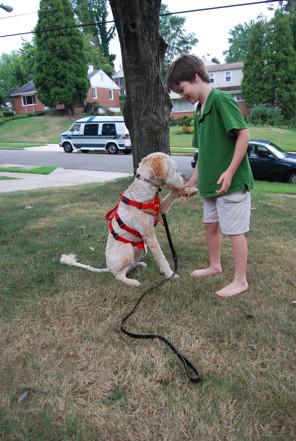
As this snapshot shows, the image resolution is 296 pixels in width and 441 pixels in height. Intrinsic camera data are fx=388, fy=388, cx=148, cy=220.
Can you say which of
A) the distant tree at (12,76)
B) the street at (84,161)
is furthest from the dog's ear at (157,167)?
the distant tree at (12,76)

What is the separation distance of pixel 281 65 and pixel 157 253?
37.9m

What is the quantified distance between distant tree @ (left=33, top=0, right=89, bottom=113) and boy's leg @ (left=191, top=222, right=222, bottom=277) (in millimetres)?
34769

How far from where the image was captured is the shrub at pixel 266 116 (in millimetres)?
34656

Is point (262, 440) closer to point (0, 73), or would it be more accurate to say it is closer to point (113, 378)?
point (113, 378)

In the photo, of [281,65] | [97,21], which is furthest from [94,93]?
[281,65]

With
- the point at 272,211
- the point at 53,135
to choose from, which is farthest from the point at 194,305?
the point at 53,135

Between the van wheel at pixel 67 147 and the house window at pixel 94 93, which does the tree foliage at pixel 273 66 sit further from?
the van wheel at pixel 67 147

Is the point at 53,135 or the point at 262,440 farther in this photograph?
the point at 53,135

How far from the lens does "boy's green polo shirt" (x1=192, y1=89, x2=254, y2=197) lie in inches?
105

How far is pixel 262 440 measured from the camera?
1.70m

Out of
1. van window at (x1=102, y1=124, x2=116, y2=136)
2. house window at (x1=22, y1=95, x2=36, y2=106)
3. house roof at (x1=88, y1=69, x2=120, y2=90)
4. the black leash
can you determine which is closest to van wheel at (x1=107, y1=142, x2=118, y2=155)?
van window at (x1=102, y1=124, x2=116, y2=136)

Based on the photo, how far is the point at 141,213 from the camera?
3.10 meters

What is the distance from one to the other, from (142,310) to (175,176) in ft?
3.40

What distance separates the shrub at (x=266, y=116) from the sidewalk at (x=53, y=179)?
23905 mm
